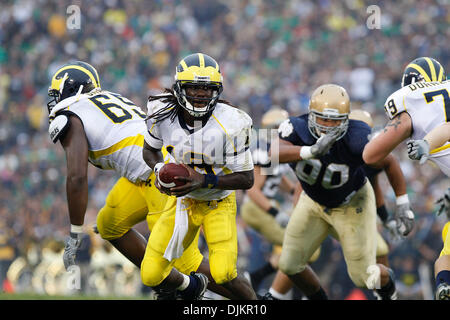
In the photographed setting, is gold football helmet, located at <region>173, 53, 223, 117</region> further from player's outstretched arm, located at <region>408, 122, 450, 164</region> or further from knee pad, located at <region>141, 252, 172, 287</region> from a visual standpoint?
player's outstretched arm, located at <region>408, 122, 450, 164</region>

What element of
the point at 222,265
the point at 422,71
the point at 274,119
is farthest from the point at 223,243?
the point at 274,119

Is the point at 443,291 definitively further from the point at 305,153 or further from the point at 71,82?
the point at 71,82

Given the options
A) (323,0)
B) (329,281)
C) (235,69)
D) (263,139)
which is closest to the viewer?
(263,139)

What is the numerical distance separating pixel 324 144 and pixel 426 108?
741mm

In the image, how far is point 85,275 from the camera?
939 centimetres

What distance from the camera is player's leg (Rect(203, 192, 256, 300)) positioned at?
4379 mm

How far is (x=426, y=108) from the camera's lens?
4426 mm

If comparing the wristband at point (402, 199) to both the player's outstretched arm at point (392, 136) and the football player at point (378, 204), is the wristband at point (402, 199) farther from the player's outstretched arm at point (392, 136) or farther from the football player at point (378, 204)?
the player's outstretched arm at point (392, 136)

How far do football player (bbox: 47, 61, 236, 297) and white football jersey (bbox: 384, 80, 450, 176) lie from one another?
5.44 ft

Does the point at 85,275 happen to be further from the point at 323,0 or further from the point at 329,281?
the point at 323,0

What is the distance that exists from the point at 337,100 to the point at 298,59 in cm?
880
